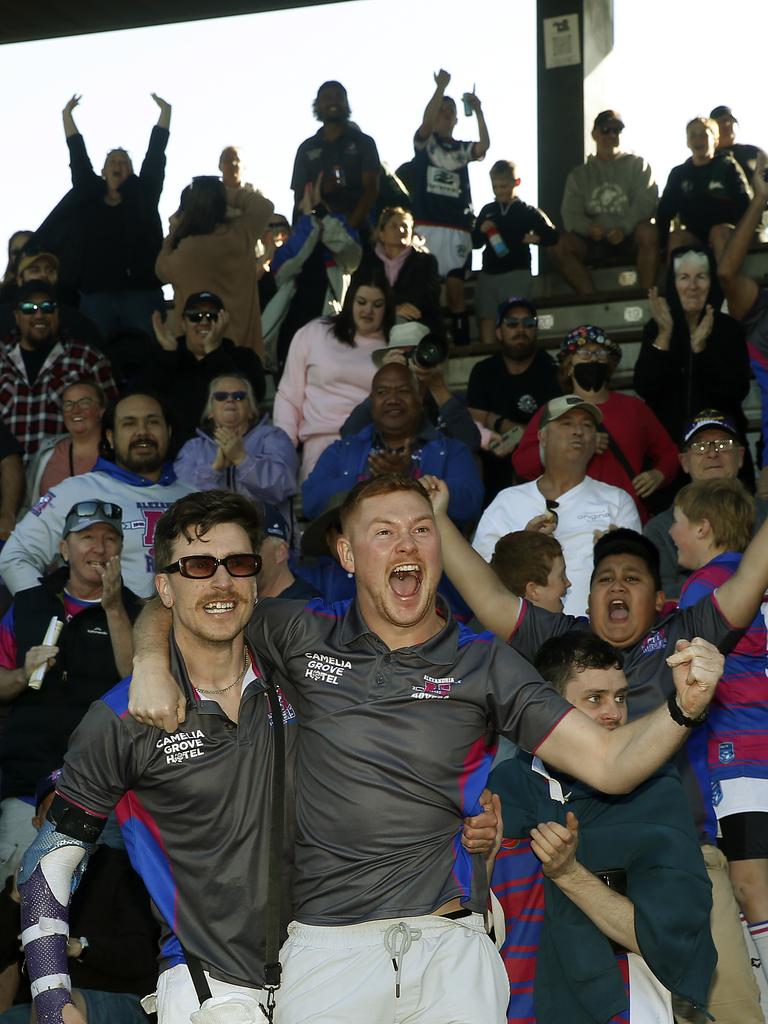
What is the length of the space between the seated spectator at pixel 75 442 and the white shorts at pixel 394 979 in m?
5.26

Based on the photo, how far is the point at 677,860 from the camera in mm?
4238

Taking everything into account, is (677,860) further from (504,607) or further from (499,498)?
(499,498)

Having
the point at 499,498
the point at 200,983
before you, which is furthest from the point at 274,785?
the point at 499,498

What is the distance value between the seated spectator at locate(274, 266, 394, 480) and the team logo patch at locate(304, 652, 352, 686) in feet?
16.8

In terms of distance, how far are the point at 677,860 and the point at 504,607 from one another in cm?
141

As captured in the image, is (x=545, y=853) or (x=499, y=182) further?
(x=499, y=182)

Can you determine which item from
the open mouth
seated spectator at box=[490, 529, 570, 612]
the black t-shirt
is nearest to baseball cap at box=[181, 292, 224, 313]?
the black t-shirt

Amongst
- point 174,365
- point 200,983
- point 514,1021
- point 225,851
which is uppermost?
point 174,365

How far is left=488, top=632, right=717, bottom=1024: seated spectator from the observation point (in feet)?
13.7

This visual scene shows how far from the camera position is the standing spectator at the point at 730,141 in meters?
11.5

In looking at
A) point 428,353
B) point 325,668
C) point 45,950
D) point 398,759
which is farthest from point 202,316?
point 45,950

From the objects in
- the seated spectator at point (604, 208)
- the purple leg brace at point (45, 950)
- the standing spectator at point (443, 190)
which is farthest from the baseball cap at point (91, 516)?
the seated spectator at point (604, 208)

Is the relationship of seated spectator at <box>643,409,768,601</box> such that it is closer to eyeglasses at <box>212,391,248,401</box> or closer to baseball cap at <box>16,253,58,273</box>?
eyeglasses at <box>212,391,248,401</box>

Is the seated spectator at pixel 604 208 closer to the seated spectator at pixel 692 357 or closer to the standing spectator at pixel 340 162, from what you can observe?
the standing spectator at pixel 340 162
